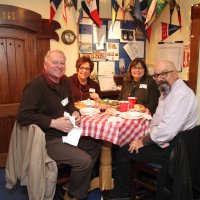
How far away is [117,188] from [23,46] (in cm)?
204

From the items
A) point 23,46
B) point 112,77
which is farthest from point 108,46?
point 23,46

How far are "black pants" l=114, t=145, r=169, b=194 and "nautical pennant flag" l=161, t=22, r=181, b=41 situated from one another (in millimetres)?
2067

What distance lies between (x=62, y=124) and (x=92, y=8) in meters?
1.88

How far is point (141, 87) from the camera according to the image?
2998 mm

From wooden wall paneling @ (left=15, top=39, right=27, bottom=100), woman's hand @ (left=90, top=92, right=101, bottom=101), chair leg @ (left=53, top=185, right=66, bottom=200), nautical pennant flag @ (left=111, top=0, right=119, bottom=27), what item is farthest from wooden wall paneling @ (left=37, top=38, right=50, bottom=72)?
chair leg @ (left=53, top=185, right=66, bottom=200)

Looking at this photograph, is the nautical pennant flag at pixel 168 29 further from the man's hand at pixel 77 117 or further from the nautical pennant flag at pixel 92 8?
the man's hand at pixel 77 117

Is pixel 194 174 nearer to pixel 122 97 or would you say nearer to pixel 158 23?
pixel 122 97

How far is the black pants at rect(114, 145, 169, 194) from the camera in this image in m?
1.94

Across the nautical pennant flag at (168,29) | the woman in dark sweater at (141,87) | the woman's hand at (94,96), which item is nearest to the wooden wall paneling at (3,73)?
the woman's hand at (94,96)

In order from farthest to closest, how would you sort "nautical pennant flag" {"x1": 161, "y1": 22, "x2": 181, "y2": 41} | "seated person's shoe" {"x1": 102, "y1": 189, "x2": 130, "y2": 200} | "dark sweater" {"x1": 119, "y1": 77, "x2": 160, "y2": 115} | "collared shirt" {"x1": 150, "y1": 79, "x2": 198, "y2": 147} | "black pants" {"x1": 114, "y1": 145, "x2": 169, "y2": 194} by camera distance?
"nautical pennant flag" {"x1": 161, "y1": 22, "x2": 181, "y2": 41}
"dark sweater" {"x1": 119, "y1": 77, "x2": 160, "y2": 115}
"seated person's shoe" {"x1": 102, "y1": 189, "x2": 130, "y2": 200}
"black pants" {"x1": 114, "y1": 145, "x2": 169, "y2": 194}
"collared shirt" {"x1": 150, "y1": 79, "x2": 198, "y2": 147}

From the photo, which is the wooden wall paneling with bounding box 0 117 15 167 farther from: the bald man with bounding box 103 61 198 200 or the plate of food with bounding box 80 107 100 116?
the bald man with bounding box 103 61 198 200

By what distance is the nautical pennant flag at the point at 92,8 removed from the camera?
3.19m

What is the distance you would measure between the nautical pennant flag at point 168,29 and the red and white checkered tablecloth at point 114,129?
185cm

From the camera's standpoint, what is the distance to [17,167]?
2.14m
